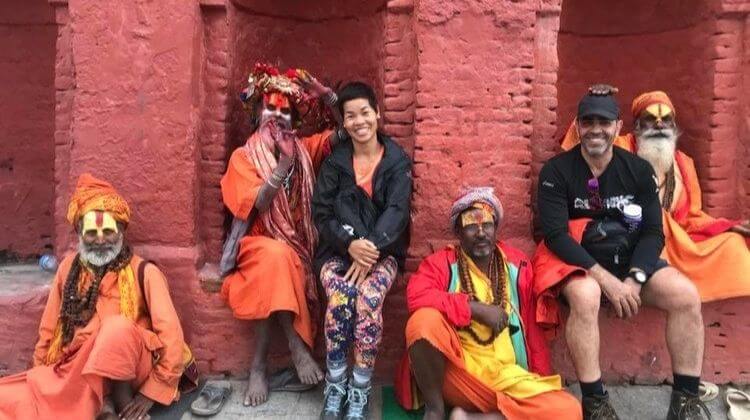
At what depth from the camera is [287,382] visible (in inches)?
154

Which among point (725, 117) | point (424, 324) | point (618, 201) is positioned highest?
point (725, 117)

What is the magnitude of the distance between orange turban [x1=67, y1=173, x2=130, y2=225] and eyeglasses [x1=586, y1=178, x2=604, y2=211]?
2673mm

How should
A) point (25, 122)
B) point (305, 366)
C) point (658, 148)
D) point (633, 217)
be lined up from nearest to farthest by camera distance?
1. point (633, 217)
2. point (305, 366)
3. point (658, 148)
4. point (25, 122)

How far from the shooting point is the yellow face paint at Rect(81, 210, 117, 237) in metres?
3.65

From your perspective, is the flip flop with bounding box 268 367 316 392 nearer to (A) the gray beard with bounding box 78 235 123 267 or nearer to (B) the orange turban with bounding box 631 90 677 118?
(A) the gray beard with bounding box 78 235 123 267

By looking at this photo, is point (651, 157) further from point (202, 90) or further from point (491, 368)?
point (202, 90)

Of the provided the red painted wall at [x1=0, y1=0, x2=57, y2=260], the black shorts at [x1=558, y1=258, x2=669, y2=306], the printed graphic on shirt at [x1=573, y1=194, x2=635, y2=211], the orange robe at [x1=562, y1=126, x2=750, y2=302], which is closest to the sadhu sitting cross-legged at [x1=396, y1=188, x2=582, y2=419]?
the black shorts at [x1=558, y1=258, x2=669, y2=306]

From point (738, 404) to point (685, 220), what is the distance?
1.11m

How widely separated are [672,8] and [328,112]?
264 cm

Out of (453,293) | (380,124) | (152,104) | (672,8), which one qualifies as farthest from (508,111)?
(152,104)

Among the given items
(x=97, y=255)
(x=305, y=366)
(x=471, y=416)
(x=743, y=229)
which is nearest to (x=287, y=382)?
(x=305, y=366)

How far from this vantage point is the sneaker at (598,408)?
330cm

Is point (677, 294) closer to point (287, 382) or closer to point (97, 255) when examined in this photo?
point (287, 382)

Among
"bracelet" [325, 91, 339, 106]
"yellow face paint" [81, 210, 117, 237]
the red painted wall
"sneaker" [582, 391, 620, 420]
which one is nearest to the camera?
"sneaker" [582, 391, 620, 420]
